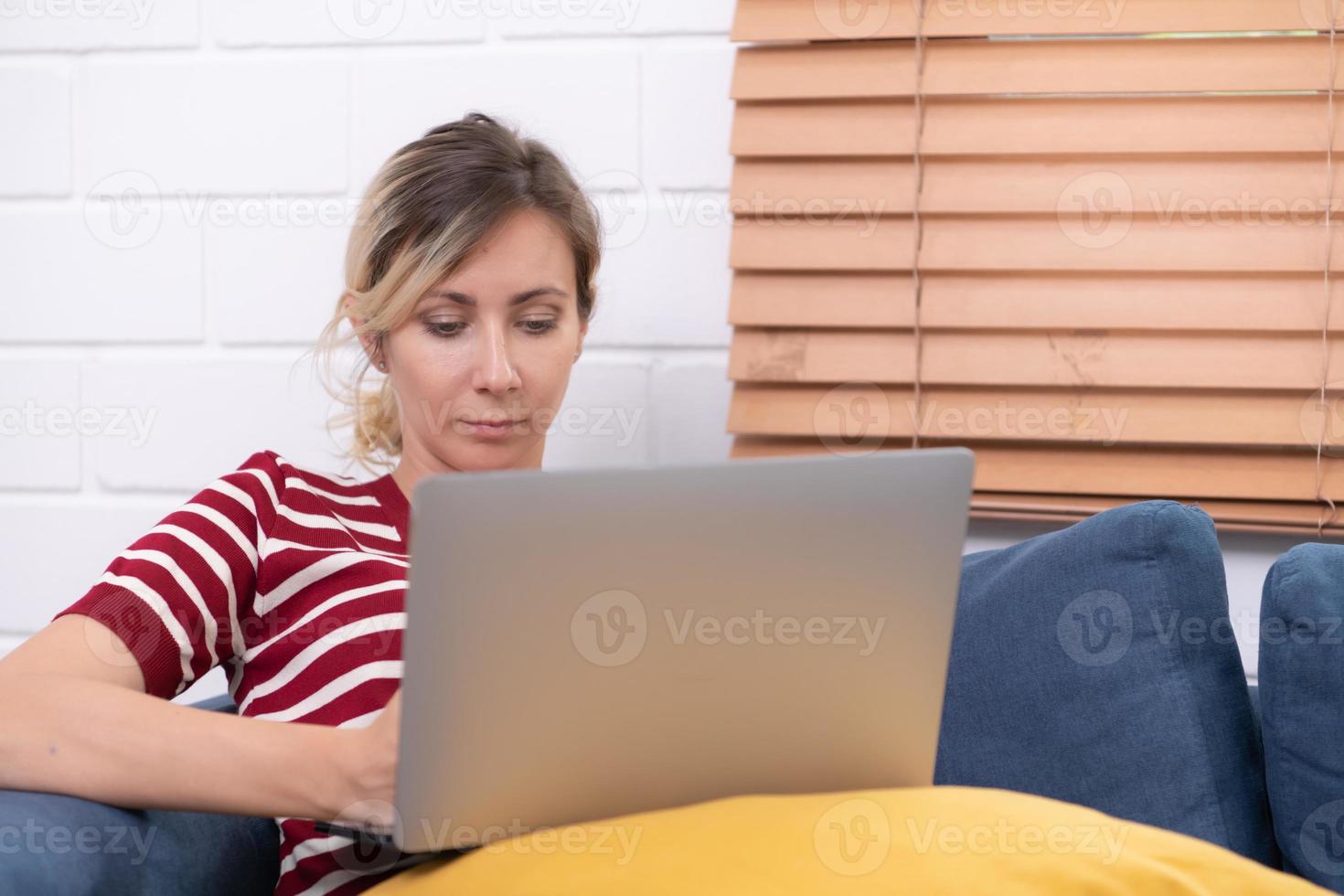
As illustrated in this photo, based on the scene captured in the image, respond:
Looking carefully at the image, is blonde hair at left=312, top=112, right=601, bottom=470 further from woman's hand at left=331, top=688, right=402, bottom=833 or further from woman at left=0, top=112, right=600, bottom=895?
woman's hand at left=331, top=688, right=402, bottom=833

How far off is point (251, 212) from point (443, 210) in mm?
523

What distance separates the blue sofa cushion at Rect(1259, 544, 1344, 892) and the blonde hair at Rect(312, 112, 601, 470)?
823 mm

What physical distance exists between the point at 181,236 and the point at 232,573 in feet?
2.32

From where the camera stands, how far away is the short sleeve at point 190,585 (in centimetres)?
109

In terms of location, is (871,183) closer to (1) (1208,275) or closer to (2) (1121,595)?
(1) (1208,275)

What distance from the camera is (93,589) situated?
1.10m

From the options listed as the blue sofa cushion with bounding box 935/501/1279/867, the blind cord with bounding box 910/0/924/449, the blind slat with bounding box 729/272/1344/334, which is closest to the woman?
the blind slat with bounding box 729/272/1344/334

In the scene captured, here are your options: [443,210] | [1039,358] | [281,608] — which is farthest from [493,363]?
[1039,358]

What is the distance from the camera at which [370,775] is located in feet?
2.87

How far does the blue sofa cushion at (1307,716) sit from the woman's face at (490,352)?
770mm

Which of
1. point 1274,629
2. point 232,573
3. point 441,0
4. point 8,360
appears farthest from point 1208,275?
point 8,360

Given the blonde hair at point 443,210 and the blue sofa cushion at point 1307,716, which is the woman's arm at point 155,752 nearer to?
the blonde hair at point 443,210

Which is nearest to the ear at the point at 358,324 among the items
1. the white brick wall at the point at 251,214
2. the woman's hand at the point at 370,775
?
the white brick wall at the point at 251,214

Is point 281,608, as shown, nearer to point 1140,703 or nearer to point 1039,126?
point 1140,703
